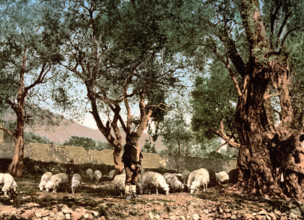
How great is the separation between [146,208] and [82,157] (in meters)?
24.6

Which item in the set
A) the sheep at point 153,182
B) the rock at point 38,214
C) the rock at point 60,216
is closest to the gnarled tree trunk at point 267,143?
the sheep at point 153,182

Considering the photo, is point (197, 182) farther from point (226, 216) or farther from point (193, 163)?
point (193, 163)

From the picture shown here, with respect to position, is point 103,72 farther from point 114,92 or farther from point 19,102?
point 19,102

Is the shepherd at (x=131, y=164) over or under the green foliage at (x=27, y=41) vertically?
under

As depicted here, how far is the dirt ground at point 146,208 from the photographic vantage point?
8930mm

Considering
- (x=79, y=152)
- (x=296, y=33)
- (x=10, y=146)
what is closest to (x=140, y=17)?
(x=296, y=33)

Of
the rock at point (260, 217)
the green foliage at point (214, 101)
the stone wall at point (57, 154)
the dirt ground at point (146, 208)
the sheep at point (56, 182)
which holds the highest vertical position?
the green foliage at point (214, 101)

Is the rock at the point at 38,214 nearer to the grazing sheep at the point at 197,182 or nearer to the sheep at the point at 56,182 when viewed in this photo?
the sheep at the point at 56,182

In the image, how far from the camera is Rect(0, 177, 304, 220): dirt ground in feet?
29.3

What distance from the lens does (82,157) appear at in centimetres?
3388

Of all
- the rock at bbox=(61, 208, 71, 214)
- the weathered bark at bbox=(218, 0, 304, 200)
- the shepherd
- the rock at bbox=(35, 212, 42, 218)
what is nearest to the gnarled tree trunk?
the weathered bark at bbox=(218, 0, 304, 200)

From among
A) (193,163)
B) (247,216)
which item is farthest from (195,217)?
(193,163)

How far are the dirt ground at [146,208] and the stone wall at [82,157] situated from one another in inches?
711

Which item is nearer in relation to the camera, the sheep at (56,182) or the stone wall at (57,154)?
the sheep at (56,182)
